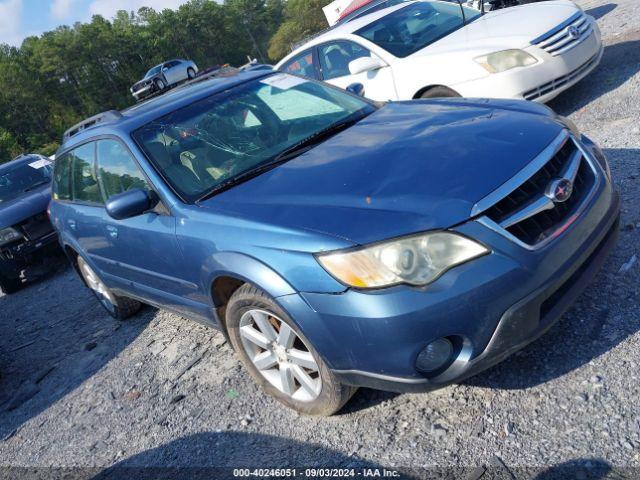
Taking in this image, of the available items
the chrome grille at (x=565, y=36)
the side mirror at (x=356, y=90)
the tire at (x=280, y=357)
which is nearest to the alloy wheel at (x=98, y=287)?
the tire at (x=280, y=357)

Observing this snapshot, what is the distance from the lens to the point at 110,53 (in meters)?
60.2

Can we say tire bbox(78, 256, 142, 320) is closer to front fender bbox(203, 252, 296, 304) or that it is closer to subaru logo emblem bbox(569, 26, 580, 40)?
front fender bbox(203, 252, 296, 304)

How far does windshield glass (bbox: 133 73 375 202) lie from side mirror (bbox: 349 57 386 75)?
2136 millimetres

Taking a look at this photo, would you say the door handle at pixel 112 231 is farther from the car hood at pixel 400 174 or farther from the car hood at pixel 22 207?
the car hood at pixel 22 207

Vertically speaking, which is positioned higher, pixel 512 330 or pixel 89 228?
pixel 89 228

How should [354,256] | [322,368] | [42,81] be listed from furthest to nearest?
[42,81], [322,368], [354,256]

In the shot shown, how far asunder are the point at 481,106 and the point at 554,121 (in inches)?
19.8

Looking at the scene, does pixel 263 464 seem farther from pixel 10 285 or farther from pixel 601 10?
pixel 601 10

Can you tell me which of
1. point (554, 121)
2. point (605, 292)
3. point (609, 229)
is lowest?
point (605, 292)

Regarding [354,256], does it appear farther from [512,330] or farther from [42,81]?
[42,81]

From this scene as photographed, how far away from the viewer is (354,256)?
2.36 meters

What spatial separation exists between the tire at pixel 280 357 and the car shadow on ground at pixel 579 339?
74 centimetres

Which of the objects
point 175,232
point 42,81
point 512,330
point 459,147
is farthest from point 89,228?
point 42,81

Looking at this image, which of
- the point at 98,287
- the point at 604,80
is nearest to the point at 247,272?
the point at 98,287
